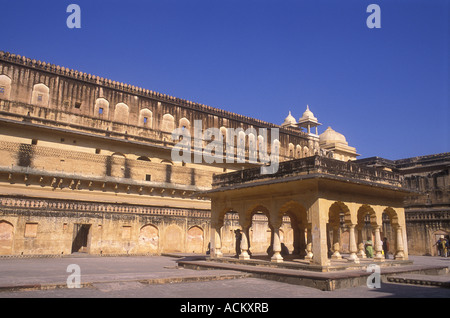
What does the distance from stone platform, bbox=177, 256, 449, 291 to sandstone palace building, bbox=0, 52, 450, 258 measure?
166 cm

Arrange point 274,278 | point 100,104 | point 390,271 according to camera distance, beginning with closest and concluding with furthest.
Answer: point 274,278, point 390,271, point 100,104

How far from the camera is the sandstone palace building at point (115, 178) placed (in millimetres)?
19156

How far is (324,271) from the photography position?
11539mm

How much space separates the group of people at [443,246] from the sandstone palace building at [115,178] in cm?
52

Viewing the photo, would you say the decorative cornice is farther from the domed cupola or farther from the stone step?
the stone step

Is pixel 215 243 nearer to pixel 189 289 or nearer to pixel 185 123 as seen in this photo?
pixel 189 289

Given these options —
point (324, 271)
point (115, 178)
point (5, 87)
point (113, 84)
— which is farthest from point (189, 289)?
point (113, 84)

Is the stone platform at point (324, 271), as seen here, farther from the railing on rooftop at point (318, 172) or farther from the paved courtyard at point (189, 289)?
the railing on rooftop at point (318, 172)

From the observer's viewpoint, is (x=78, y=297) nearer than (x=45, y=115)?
Yes

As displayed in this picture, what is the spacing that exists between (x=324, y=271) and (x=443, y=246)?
17.1 meters
